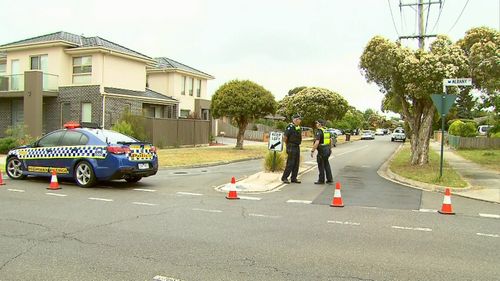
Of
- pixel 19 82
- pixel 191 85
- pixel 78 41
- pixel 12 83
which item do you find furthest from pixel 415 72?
pixel 12 83

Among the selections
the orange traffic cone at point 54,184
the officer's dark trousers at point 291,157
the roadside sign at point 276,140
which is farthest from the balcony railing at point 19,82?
the officer's dark trousers at point 291,157

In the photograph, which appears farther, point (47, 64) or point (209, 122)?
point (209, 122)

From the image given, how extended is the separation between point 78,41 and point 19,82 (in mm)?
4475

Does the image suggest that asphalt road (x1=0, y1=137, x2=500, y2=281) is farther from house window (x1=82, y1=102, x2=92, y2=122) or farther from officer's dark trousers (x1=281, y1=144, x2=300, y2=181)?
house window (x1=82, y1=102, x2=92, y2=122)

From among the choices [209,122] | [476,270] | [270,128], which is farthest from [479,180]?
[270,128]

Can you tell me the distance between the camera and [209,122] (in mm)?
33781

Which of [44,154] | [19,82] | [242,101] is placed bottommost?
[44,154]

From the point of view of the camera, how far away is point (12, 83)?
94.1 ft

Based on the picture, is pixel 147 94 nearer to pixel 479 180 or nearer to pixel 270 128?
pixel 270 128

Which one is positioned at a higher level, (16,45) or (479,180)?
(16,45)

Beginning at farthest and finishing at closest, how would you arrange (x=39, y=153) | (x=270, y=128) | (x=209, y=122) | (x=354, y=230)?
1. (x=270, y=128)
2. (x=209, y=122)
3. (x=39, y=153)
4. (x=354, y=230)

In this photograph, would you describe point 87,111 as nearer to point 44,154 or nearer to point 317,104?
point 44,154

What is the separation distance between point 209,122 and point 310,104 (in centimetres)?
1399

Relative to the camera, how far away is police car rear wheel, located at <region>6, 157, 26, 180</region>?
42.2 feet
